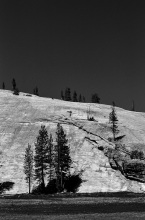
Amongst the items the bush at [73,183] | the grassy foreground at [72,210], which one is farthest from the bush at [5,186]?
the grassy foreground at [72,210]

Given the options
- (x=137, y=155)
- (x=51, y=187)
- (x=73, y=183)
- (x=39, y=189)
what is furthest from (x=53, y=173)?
(x=137, y=155)

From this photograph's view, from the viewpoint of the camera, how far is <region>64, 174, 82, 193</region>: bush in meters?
91.4

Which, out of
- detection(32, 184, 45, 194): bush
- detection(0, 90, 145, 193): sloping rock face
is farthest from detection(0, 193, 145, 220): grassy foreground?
detection(0, 90, 145, 193): sloping rock face

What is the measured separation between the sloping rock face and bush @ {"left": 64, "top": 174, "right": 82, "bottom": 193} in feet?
4.98

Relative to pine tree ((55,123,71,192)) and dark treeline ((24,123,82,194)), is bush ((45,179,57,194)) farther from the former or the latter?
pine tree ((55,123,71,192))

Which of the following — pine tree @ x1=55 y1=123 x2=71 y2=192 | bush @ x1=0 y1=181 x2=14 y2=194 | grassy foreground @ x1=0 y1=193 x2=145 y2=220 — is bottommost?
bush @ x1=0 y1=181 x2=14 y2=194

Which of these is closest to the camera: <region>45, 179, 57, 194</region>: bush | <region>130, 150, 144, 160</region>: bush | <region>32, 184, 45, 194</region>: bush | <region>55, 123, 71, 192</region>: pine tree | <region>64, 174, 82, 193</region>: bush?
<region>32, 184, 45, 194</region>: bush

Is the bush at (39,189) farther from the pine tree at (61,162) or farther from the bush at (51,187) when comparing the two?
the pine tree at (61,162)

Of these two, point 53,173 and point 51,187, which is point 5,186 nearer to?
point 51,187

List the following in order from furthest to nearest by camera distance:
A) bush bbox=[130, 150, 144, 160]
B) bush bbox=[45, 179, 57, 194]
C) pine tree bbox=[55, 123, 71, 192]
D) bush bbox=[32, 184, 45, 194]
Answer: bush bbox=[130, 150, 144, 160] < pine tree bbox=[55, 123, 71, 192] < bush bbox=[45, 179, 57, 194] < bush bbox=[32, 184, 45, 194]

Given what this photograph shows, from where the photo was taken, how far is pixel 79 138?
4520 inches

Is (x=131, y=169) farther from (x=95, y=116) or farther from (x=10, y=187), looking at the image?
(x=95, y=116)

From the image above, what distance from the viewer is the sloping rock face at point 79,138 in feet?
306

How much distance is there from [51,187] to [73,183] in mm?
6467
